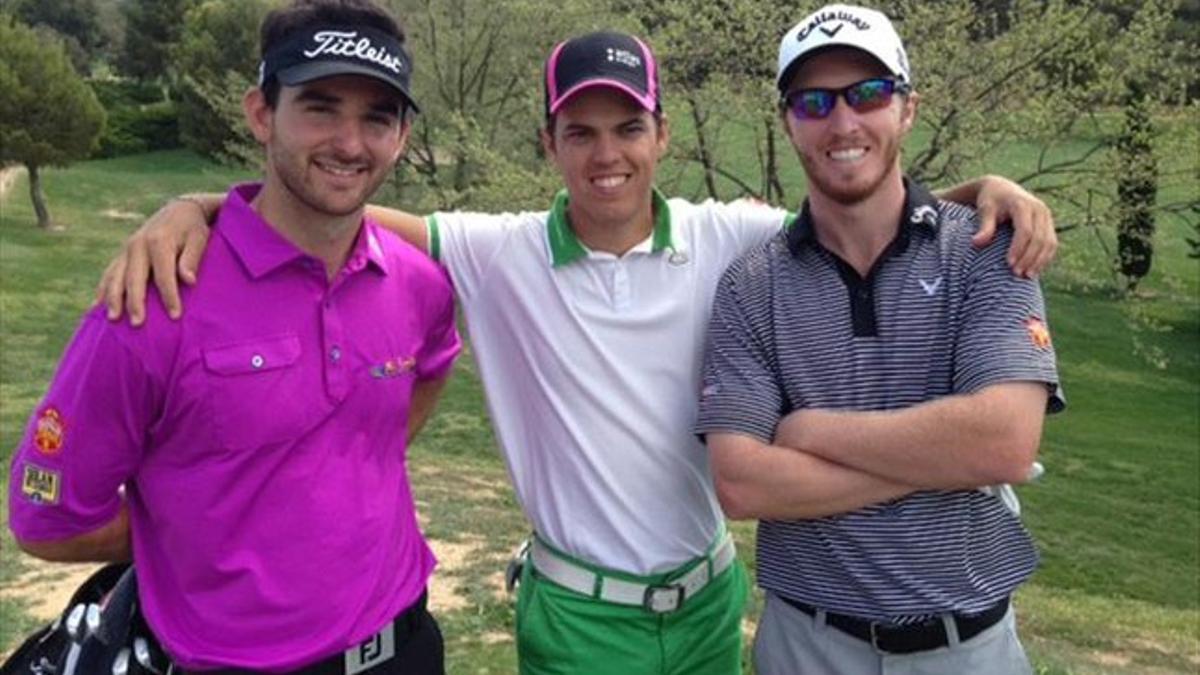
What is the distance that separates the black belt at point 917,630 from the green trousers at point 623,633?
0.58 m

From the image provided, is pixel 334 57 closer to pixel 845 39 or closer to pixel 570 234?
pixel 570 234

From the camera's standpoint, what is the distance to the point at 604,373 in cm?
346

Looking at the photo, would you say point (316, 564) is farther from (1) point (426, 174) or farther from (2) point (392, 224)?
(1) point (426, 174)

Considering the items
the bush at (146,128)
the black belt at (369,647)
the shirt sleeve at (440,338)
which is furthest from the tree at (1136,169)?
the bush at (146,128)

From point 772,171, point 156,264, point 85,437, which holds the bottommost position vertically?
point 772,171

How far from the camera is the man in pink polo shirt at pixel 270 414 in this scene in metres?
2.78

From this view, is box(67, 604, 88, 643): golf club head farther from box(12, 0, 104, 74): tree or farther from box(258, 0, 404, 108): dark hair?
box(12, 0, 104, 74): tree

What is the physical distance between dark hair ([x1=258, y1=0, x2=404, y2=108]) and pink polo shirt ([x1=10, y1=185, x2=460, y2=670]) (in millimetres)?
384

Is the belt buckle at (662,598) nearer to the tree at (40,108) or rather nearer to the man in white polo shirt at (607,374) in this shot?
the man in white polo shirt at (607,374)

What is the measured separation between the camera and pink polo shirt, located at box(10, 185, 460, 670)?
9.07 feet

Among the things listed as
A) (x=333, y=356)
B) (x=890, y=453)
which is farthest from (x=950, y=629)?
(x=333, y=356)

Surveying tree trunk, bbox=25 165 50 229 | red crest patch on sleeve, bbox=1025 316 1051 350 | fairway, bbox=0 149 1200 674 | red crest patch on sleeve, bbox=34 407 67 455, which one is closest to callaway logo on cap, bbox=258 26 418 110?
red crest patch on sleeve, bbox=34 407 67 455

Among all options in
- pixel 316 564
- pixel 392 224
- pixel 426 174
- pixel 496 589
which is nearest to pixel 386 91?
pixel 392 224

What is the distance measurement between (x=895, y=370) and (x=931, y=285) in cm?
23
